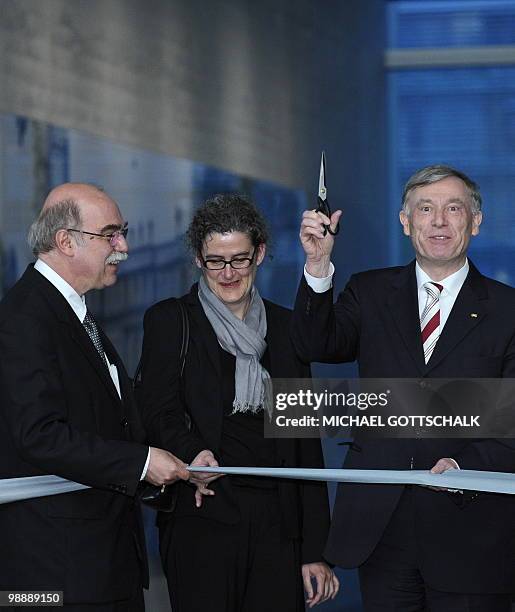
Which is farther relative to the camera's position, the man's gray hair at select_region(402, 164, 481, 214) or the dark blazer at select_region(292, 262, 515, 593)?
the man's gray hair at select_region(402, 164, 481, 214)

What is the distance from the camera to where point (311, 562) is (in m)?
4.07

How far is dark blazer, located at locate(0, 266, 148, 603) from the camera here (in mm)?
3262

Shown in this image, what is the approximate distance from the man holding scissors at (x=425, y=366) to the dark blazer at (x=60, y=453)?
70 centimetres

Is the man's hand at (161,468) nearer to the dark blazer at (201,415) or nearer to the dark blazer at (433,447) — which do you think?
the dark blazer at (201,415)

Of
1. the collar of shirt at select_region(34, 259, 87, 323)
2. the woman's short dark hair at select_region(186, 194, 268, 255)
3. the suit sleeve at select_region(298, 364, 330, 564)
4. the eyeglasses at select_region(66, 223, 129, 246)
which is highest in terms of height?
the woman's short dark hair at select_region(186, 194, 268, 255)

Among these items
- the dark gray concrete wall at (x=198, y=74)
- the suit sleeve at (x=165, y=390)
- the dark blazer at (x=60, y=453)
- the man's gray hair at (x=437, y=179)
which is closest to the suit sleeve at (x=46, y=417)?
the dark blazer at (x=60, y=453)

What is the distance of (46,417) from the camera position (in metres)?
3.24

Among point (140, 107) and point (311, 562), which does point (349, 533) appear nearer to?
point (311, 562)

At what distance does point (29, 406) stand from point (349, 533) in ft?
3.69

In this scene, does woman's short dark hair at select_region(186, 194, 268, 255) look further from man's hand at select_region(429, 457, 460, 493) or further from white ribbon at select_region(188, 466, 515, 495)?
man's hand at select_region(429, 457, 460, 493)

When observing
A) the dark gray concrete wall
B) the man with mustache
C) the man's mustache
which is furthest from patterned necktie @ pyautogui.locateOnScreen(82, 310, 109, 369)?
the dark gray concrete wall

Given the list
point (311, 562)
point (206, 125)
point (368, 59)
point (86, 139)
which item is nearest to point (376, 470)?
point (311, 562)

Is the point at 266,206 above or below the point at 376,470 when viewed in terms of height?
above

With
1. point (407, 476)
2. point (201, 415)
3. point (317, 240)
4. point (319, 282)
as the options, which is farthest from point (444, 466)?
point (201, 415)
